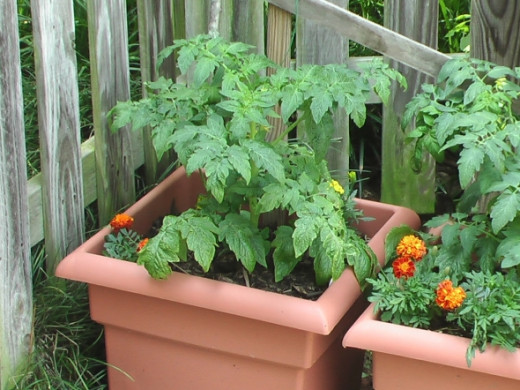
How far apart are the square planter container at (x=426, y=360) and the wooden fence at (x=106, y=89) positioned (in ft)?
3.15

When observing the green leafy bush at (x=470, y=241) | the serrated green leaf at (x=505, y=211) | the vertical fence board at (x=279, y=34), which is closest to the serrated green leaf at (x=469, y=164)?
the green leafy bush at (x=470, y=241)

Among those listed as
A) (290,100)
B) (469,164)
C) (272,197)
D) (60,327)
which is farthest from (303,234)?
(60,327)

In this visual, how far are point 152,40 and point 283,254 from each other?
959 millimetres

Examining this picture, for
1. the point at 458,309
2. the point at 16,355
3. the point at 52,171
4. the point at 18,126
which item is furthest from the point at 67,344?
the point at 458,309

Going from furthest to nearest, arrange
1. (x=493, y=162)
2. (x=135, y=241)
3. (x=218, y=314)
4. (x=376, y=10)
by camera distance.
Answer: (x=376, y=10) → (x=135, y=241) → (x=218, y=314) → (x=493, y=162)

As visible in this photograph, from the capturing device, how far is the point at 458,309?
287cm

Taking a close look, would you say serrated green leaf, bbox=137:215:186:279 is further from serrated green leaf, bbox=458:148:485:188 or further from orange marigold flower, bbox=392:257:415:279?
serrated green leaf, bbox=458:148:485:188

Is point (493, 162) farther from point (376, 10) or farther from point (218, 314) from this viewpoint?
point (376, 10)

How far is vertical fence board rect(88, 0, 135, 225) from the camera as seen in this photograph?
10.9ft

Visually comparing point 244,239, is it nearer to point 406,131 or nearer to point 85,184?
point 85,184

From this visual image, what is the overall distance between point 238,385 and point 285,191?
623 millimetres

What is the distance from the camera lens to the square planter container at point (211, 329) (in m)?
2.98

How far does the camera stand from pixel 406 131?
147 inches

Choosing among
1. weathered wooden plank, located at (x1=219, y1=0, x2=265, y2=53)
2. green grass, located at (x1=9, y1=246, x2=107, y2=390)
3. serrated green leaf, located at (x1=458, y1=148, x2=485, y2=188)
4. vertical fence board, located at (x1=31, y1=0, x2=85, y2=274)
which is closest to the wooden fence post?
weathered wooden plank, located at (x1=219, y1=0, x2=265, y2=53)
